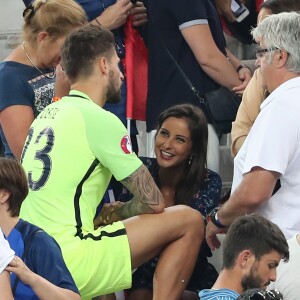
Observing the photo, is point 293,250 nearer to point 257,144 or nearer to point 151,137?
point 257,144

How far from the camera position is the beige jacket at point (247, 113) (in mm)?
5598

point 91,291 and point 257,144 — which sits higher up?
point 257,144

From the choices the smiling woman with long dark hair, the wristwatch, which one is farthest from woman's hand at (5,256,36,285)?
the smiling woman with long dark hair

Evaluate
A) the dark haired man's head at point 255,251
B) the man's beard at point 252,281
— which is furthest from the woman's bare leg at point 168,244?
the man's beard at point 252,281

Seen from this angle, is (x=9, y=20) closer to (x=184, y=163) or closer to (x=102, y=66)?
(x=184, y=163)

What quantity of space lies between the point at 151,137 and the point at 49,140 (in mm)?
1433

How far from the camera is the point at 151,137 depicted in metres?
→ 6.24

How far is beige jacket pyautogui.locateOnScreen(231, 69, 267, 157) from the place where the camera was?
5.60 metres

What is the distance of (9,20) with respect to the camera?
801cm

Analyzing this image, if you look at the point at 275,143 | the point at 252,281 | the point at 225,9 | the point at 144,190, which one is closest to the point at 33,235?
the point at 144,190

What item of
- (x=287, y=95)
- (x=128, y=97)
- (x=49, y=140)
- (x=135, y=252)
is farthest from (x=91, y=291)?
(x=128, y=97)

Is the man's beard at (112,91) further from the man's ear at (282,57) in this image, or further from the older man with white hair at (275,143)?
the man's ear at (282,57)

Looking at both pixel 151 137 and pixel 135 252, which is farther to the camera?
pixel 151 137

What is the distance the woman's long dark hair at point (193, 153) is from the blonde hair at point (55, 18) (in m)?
0.73
